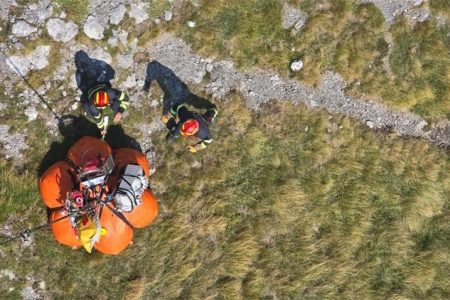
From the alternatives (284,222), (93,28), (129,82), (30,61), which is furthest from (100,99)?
(284,222)

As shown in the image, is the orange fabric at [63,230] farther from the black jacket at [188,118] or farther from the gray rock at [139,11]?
the gray rock at [139,11]

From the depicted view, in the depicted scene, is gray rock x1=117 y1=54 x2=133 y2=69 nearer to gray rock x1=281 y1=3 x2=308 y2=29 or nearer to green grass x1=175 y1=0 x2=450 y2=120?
green grass x1=175 y1=0 x2=450 y2=120

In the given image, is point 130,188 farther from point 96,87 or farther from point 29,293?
point 29,293

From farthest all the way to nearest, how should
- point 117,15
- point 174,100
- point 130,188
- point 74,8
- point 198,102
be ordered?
point 198,102 < point 174,100 < point 117,15 < point 74,8 < point 130,188

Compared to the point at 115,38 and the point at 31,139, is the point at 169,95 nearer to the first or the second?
the point at 115,38

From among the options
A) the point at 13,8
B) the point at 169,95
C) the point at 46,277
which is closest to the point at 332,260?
the point at 169,95

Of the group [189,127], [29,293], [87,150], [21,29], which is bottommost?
[29,293]
